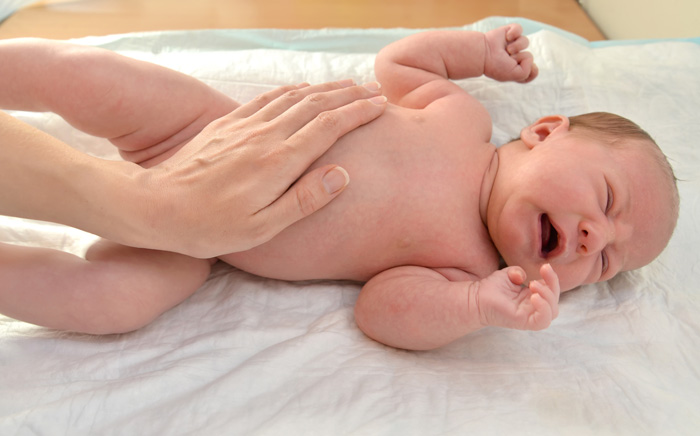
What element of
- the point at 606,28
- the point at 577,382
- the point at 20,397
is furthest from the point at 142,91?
the point at 606,28

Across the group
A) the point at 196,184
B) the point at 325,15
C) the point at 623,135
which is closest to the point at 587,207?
the point at 623,135

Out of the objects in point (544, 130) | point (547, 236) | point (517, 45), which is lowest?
point (547, 236)

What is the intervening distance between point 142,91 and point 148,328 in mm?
456

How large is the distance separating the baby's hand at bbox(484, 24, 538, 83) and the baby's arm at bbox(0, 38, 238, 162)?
2.32 ft

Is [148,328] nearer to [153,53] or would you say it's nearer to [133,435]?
[133,435]

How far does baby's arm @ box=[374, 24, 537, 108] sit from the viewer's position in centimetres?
142

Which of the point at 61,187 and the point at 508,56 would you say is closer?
the point at 61,187

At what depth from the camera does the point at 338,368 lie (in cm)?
102

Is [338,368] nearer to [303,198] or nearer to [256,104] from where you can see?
[303,198]

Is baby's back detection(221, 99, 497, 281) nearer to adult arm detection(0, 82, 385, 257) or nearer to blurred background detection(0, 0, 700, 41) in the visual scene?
adult arm detection(0, 82, 385, 257)

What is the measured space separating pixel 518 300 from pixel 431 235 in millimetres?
246

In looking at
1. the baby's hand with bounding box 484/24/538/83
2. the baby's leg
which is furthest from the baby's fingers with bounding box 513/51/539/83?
the baby's leg

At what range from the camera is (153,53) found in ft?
5.77

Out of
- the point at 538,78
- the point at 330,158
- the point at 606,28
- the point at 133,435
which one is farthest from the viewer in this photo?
the point at 606,28
